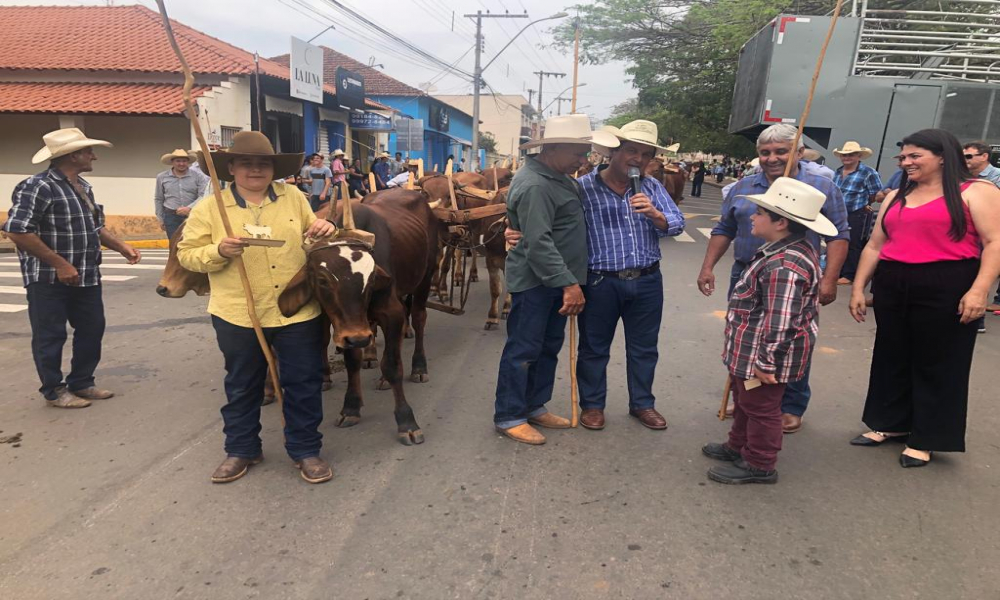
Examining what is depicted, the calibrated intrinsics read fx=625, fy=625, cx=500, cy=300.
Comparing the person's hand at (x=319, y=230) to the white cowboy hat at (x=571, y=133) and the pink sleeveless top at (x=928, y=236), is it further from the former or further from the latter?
the pink sleeveless top at (x=928, y=236)

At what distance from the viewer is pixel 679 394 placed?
4840 mm

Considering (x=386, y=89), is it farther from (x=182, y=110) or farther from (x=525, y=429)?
(x=525, y=429)

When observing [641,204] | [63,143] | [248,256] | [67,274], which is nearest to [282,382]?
[248,256]

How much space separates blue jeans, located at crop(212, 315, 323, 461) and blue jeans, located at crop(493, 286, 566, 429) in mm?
1167

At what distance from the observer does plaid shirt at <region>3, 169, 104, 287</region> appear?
13.3 feet

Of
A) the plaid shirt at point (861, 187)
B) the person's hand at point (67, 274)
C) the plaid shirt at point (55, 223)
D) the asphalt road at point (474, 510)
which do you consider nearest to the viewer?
the asphalt road at point (474, 510)

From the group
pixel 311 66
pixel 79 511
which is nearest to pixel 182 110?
pixel 311 66

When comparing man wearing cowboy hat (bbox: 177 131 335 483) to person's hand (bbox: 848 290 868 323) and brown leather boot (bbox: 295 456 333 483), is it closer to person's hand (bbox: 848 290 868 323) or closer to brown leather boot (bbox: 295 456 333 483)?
brown leather boot (bbox: 295 456 333 483)

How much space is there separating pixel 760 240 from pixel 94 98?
644 inches

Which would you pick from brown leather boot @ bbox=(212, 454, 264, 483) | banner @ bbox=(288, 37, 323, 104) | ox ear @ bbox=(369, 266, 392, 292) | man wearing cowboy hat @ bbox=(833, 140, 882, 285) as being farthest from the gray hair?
banner @ bbox=(288, 37, 323, 104)

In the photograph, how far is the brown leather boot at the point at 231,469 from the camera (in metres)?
3.40

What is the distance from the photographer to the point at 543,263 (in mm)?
3611

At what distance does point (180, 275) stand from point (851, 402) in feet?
15.6

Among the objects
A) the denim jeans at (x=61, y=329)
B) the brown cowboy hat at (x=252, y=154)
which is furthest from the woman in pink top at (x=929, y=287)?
the denim jeans at (x=61, y=329)
